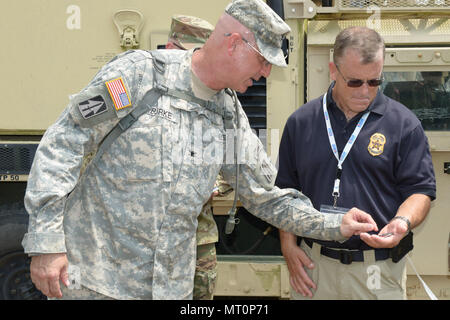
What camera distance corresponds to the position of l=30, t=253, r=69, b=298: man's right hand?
1893 mm

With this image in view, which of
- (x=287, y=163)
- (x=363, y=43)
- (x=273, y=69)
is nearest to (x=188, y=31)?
(x=273, y=69)

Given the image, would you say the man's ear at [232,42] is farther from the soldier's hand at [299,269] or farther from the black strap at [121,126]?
the soldier's hand at [299,269]

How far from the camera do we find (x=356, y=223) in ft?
7.64

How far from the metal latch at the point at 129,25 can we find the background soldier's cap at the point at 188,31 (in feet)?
1.15

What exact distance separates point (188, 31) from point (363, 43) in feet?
4.11

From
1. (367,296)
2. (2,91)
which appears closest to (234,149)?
(367,296)

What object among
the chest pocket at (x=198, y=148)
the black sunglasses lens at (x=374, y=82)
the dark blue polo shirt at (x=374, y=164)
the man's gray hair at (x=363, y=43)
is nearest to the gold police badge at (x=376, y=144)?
the dark blue polo shirt at (x=374, y=164)

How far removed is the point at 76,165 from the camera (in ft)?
6.36

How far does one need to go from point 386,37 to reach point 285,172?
1392 mm

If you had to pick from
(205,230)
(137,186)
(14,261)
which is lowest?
(14,261)

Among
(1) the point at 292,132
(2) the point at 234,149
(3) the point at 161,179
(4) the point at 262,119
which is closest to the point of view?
(3) the point at 161,179

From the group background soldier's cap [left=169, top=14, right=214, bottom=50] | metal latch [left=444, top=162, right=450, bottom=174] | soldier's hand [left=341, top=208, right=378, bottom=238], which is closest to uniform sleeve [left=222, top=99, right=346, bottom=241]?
soldier's hand [left=341, top=208, right=378, bottom=238]

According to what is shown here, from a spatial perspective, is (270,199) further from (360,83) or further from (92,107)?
(92,107)

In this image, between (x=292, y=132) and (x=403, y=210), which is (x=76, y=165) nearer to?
(x=292, y=132)
